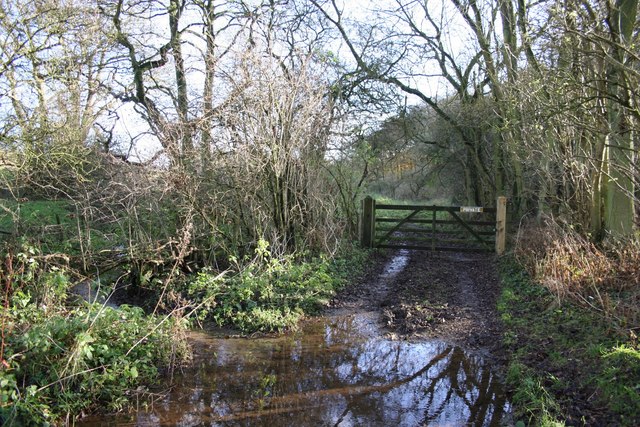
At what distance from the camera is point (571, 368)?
4.99 meters

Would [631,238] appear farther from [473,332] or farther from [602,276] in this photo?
[473,332]

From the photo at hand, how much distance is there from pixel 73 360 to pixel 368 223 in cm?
1006

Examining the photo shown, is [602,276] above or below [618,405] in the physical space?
above

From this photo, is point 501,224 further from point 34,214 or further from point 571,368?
point 34,214

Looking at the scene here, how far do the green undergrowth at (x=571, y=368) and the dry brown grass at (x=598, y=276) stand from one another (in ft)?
0.67

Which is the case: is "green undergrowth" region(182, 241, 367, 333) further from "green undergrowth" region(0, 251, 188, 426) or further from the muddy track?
"green undergrowth" region(0, 251, 188, 426)

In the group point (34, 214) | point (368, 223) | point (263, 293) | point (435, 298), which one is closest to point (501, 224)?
point (368, 223)

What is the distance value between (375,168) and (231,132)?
660cm

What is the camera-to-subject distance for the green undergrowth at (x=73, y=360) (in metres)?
4.36

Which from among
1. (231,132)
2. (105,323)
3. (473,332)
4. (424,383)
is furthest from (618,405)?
(231,132)

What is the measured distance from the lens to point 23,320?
5.25m

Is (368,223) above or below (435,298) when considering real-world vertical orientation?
above

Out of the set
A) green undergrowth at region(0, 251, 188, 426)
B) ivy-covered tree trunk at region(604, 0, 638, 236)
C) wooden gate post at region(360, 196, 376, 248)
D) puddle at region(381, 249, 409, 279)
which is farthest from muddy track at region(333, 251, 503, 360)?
green undergrowth at region(0, 251, 188, 426)

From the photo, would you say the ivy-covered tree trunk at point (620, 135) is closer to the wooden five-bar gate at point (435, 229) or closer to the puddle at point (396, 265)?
the wooden five-bar gate at point (435, 229)
